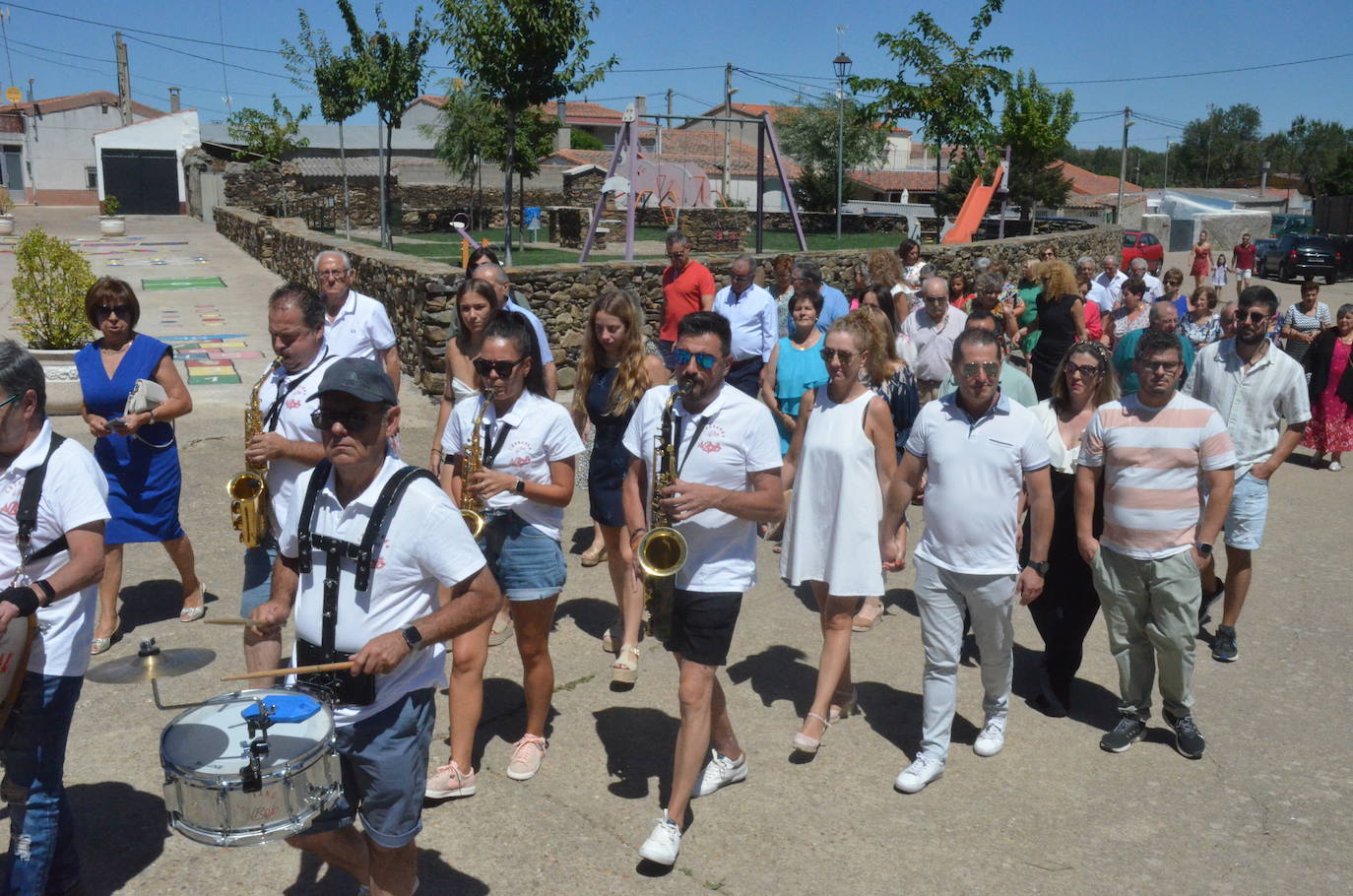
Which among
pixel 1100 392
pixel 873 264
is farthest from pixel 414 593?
pixel 873 264

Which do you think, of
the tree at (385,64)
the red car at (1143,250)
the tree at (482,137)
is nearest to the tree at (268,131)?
the tree at (482,137)

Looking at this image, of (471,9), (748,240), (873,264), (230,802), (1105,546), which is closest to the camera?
(230,802)

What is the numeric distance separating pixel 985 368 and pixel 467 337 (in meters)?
2.70

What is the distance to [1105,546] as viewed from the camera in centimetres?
482

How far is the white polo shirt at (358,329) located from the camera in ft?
18.9

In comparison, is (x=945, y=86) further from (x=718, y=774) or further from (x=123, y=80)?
(x=123, y=80)

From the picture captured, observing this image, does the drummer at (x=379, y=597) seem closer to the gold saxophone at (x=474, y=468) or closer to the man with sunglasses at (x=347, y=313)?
the gold saxophone at (x=474, y=468)

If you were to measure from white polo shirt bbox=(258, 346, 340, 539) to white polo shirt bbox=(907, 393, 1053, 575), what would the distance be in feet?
8.26

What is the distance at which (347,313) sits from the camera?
5867 millimetres

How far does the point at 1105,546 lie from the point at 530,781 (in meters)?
2.71

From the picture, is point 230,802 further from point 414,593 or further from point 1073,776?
point 1073,776

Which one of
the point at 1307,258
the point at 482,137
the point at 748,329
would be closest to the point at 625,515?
the point at 748,329

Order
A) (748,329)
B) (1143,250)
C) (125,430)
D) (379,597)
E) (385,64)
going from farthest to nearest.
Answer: (1143,250) < (385,64) < (748,329) < (125,430) < (379,597)

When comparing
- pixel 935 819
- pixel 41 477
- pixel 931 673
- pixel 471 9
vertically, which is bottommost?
pixel 935 819
